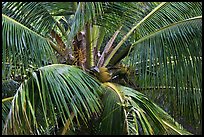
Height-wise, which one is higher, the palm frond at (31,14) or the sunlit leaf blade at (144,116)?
the palm frond at (31,14)

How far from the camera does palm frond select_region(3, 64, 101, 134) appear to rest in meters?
1.92

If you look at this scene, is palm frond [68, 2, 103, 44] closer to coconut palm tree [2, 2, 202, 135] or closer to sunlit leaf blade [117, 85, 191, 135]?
coconut palm tree [2, 2, 202, 135]

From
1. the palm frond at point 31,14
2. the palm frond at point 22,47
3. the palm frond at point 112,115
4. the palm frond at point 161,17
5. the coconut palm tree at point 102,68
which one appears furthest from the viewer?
the palm frond at point 161,17

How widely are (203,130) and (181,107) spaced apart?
0.23 meters

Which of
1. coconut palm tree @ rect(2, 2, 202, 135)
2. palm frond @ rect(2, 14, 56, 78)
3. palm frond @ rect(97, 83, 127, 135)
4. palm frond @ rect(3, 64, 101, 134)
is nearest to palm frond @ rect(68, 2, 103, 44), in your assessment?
coconut palm tree @ rect(2, 2, 202, 135)

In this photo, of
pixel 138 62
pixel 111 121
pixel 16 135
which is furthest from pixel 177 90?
pixel 16 135

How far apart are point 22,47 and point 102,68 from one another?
51cm

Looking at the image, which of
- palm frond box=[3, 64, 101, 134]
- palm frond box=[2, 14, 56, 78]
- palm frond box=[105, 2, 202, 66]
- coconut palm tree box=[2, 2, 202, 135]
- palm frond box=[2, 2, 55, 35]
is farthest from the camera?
palm frond box=[105, 2, 202, 66]

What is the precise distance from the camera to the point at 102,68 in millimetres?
2518

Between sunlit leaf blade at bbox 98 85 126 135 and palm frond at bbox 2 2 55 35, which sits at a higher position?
palm frond at bbox 2 2 55 35

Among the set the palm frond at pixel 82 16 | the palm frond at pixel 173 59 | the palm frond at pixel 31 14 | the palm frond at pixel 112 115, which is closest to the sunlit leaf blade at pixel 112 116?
the palm frond at pixel 112 115

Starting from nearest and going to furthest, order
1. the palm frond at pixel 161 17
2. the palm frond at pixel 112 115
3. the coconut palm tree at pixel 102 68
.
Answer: the coconut palm tree at pixel 102 68
the palm frond at pixel 112 115
the palm frond at pixel 161 17

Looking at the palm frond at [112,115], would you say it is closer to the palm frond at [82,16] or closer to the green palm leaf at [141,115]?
the green palm leaf at [141,115]

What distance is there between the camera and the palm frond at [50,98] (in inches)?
75.5
